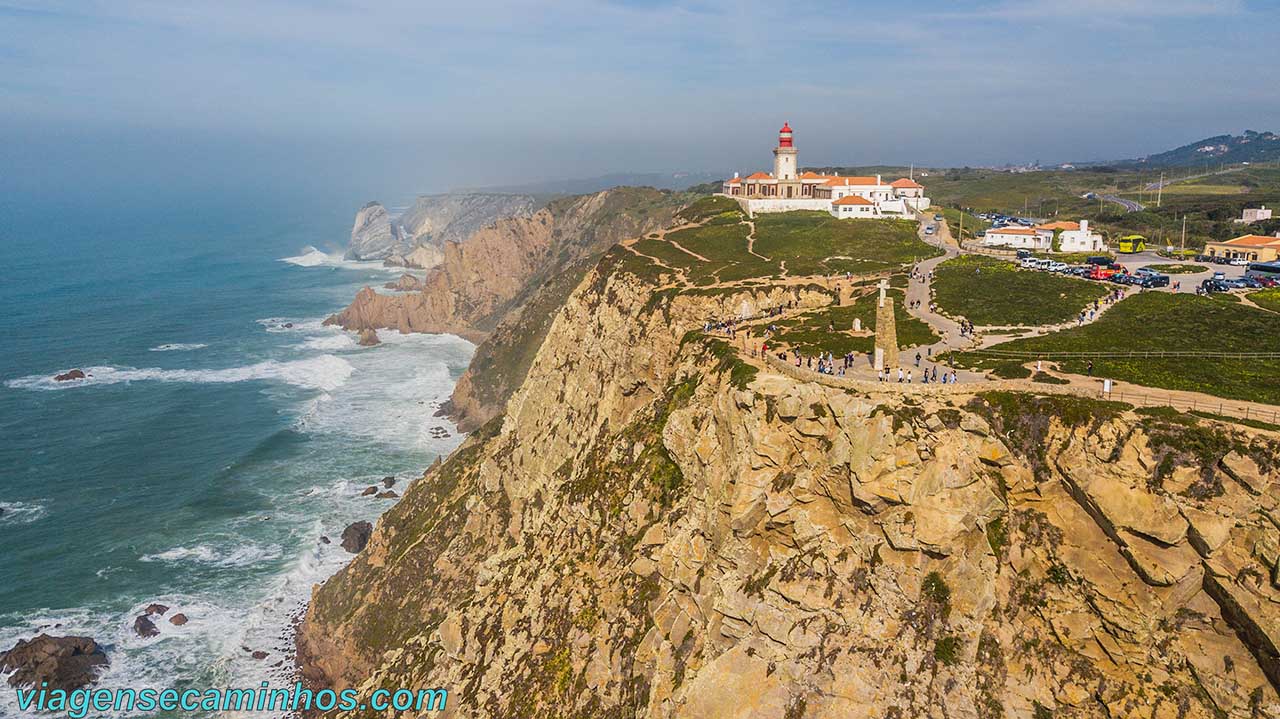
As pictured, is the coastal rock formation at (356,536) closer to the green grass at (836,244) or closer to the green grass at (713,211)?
the green grass at (836,244)

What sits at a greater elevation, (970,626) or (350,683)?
(970,626)

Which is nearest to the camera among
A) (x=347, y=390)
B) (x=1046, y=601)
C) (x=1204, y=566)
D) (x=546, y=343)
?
(x=1204, y=566)

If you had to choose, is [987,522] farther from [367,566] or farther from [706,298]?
[367,566]

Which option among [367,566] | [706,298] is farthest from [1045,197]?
[367,566]

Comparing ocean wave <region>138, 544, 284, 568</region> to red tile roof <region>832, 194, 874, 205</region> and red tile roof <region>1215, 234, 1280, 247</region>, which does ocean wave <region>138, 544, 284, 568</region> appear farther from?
red tile roof <region>1215, 234, 1280, 247</region>

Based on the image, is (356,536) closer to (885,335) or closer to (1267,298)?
(885,335)

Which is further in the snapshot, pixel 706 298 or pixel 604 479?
pixel 706 298
